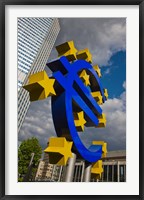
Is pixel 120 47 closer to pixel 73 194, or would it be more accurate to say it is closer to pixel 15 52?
pixel 15 52

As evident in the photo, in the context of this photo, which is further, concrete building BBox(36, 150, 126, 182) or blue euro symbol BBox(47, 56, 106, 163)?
concrete building BBox(36, 150, 126, 182)

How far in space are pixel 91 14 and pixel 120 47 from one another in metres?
0.73

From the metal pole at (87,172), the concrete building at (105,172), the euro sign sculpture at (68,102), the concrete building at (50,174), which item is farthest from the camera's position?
the concrete building at (50,174)

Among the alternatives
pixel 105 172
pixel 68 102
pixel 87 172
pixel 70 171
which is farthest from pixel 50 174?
pixel 68 102

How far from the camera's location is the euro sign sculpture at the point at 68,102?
3.42 m

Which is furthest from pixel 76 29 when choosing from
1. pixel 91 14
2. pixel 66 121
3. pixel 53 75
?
pixel 66 121

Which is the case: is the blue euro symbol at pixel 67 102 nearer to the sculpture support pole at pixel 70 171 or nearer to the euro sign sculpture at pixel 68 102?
the euro sign sculpture at pixel 68 102

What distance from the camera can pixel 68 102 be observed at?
382 cm

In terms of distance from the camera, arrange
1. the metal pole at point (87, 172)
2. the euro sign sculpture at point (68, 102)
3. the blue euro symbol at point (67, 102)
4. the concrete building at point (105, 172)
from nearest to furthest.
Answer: the euro sign sculpture at point (68, 102)
the blue euro symbol at point (67, 102)
the concrete building at point (105, 172)
the metal pole at point (87, 172)

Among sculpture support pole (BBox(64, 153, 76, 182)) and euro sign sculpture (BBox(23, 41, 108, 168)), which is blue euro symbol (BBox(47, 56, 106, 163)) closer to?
euro sign sculpture (BBox(23, 41, 108, 168))

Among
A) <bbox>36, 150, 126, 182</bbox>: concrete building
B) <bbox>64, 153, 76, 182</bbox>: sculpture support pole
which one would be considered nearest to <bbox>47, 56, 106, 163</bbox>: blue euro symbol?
<bbox>64, 153, 76, 182</bbox>: sculpture support pole

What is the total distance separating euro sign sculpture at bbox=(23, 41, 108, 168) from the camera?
11.2 ft

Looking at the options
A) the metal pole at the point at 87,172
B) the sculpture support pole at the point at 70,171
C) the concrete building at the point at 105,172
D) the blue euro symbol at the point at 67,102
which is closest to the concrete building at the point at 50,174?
the concrete building at the point at 105,172

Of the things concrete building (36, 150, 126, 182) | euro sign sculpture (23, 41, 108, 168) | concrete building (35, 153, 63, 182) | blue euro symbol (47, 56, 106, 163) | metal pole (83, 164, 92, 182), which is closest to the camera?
euro sign sculpture (23, 41, 108, 168)
